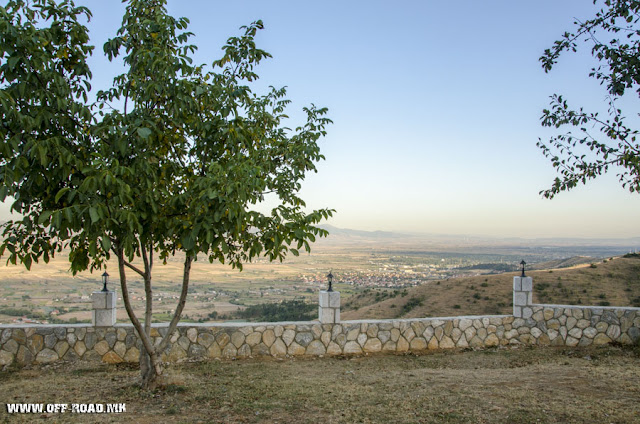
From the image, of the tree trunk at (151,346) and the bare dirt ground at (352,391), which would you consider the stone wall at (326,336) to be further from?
the tree trunk at (151,346)

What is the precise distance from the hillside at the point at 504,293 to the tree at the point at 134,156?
14359mm

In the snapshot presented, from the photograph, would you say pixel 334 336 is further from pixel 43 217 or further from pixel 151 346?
pixel 43 217

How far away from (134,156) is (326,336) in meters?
5.84

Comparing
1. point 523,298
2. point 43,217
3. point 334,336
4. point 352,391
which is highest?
point 43,217

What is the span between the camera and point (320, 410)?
6078 mm

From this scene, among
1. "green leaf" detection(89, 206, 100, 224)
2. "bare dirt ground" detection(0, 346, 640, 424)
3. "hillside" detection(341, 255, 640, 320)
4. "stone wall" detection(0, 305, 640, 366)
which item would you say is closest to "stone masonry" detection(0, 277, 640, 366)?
"stone wall" detection(0, 305, 640, 366)

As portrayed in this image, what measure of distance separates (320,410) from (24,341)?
593 cm

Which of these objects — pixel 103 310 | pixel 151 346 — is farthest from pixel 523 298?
pixel 103 310

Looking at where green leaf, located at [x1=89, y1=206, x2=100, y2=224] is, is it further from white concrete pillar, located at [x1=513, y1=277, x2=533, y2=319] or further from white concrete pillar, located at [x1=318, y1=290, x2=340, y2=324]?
white concrete pillar, located at [x1=513, y1=277, x2=533, y2=319]

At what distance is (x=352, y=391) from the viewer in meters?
7.02

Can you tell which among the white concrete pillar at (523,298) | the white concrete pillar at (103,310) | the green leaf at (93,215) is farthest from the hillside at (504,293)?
the green leaf at (93,215)

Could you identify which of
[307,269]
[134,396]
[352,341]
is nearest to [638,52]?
[352,341]

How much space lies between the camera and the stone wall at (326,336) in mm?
8703

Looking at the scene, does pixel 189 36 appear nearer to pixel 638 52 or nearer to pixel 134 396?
pixel 134 396
